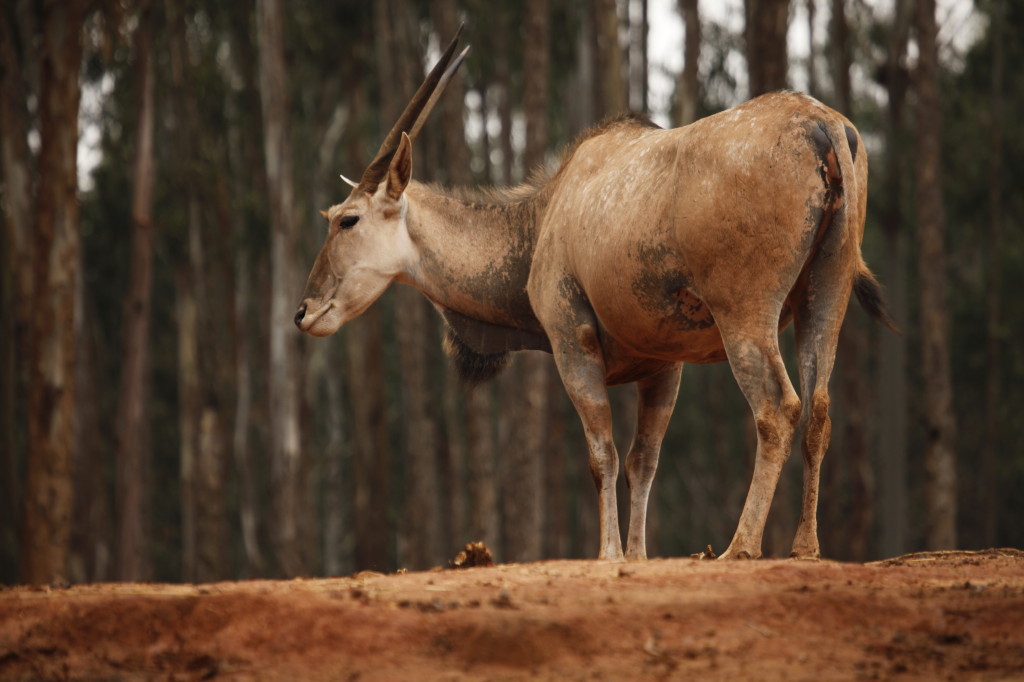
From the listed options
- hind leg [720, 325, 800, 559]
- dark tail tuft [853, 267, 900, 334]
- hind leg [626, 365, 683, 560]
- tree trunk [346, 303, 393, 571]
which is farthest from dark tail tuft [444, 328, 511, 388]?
tree trunk [346, 303, 393, 571]

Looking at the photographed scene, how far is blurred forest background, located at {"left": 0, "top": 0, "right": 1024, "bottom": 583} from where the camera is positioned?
2088 centimetres

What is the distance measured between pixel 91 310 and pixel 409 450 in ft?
41.1

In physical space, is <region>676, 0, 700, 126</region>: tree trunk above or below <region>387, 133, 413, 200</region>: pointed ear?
above

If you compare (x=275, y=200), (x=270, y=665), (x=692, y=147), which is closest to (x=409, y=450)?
(x=275, y=200)

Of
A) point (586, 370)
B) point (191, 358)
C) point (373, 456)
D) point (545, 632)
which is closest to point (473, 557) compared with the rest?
point (586, 370)

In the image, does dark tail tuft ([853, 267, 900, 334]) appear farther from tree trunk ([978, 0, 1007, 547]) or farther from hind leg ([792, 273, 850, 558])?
tree trunk ([978, 0, 1007, 547])

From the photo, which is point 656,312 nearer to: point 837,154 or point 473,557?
point 837,154

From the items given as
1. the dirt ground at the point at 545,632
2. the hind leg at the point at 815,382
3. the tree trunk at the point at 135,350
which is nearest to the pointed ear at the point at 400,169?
the hind leg at the point at 815,382

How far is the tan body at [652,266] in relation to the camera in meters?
7.65

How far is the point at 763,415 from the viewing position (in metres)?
7.64

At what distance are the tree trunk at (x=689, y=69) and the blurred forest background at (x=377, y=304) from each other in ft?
0.27

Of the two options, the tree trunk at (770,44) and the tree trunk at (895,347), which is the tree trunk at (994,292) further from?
the tree trunk at (770,44)

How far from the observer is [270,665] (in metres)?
5.27

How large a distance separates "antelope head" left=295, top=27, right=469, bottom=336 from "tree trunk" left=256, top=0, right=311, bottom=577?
14831 millimetres
